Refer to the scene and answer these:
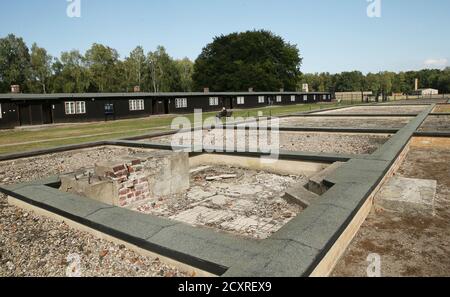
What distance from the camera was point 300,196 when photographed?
660 cm

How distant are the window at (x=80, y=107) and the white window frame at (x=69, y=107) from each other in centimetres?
26

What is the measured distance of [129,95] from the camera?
33312mm

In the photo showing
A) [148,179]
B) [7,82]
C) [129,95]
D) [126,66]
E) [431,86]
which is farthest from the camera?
[431,86]

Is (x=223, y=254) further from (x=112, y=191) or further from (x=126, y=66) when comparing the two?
(x=126, y=66)

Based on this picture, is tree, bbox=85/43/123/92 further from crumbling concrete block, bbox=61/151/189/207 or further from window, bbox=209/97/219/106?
crumbling concrete block, bbox=61/151/189/207

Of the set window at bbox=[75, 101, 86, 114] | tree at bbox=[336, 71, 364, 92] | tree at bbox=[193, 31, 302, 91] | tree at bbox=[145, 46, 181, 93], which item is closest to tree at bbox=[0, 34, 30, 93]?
tree at bbox=[145, 46, 181, 93]

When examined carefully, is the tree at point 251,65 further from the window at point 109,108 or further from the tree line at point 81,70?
the window at point 109,108

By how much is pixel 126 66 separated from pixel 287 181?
74097 millimetres

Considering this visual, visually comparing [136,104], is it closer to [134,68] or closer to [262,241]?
[262,241]

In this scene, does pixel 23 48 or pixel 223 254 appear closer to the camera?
pixel 223 254

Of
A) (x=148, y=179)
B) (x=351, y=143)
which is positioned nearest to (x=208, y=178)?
(x=148, y=179)

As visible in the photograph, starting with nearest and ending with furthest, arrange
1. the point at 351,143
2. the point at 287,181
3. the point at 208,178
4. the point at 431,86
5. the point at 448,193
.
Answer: the point at 448,193 < the point at 287,181 < the point at 208,178 < the point at 351,143 < the point at 431,86

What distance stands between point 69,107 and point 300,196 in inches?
1082

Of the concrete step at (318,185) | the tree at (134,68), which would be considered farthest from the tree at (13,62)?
the concrete step at (318,185)
